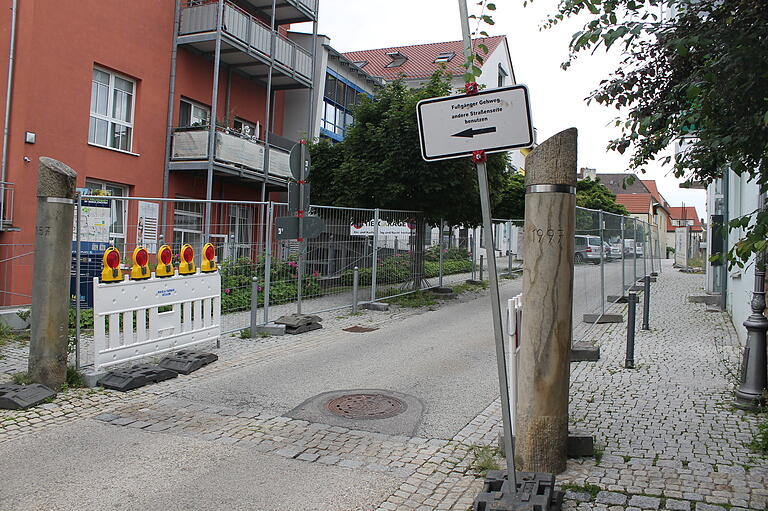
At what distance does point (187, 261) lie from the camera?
8125 mm

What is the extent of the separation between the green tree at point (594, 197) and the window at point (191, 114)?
2453 cm

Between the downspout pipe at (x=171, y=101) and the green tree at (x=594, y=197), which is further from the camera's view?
the green tree at (x=594, y=197)

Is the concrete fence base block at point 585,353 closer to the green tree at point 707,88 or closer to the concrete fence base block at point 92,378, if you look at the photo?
the green tree at point 707,88

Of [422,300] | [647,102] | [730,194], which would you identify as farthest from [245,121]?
[647,102]

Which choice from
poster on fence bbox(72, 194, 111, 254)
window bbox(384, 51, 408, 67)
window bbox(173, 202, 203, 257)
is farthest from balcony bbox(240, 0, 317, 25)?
window bbox(384, 51, 408, 67)

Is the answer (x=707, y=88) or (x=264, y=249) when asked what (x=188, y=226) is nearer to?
(x=264, y=249)

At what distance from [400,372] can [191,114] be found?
1361cm

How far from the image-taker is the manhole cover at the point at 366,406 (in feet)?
19.4

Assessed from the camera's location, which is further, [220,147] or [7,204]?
[220,147]

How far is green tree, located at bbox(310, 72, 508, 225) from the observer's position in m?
14.0

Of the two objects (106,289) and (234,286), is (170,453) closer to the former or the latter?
(106,289)

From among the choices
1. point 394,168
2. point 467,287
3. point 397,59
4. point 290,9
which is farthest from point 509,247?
point 397,59

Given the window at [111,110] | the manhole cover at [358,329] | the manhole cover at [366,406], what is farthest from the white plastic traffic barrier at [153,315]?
the window at [111,110]

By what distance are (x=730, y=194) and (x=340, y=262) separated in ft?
26.8
